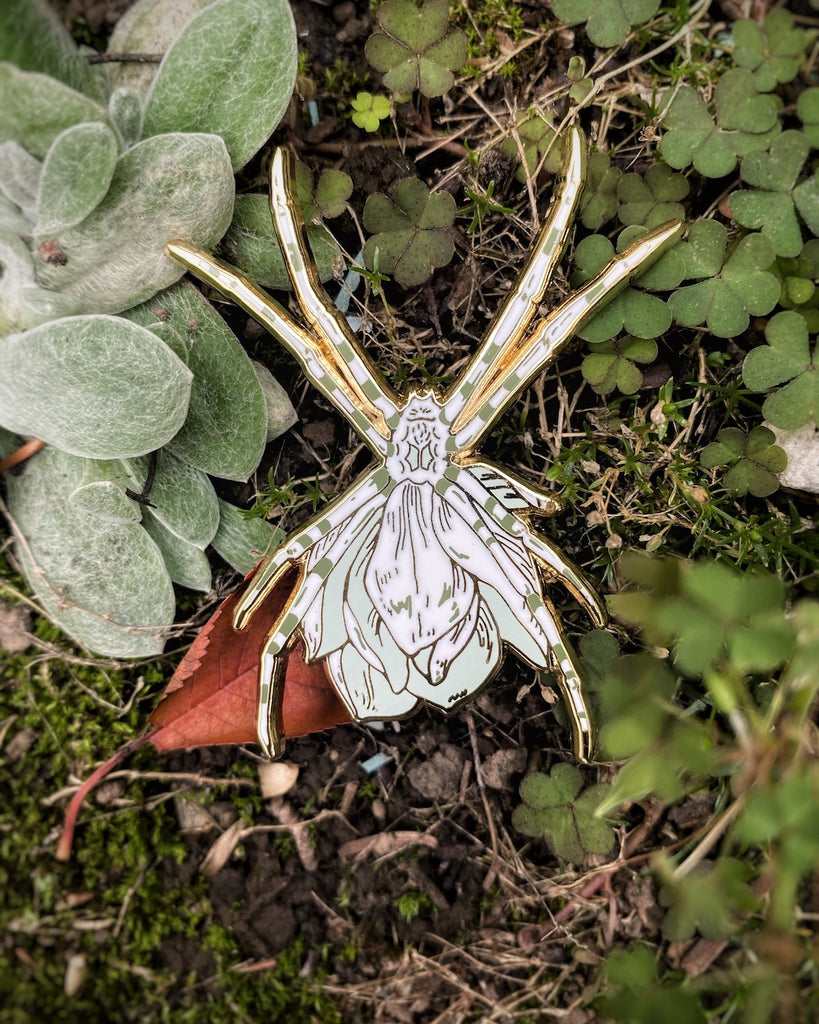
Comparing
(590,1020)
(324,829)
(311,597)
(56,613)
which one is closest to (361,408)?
(311,597)

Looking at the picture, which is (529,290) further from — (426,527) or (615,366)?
(426,527)

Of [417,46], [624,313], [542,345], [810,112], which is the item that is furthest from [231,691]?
[810,112]

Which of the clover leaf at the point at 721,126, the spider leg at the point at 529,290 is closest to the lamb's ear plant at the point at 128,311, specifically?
the spider leg at the point at 529,290

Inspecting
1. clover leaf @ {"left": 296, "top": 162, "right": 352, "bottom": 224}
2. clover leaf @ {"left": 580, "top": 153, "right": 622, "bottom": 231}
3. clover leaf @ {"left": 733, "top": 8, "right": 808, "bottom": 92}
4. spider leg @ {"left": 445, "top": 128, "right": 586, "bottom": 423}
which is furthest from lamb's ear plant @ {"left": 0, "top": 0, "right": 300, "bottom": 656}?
clover leaf @ {"left": 733, "top": 8, "right": 808, "bottom": 92}

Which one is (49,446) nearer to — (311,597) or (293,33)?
(311,597)

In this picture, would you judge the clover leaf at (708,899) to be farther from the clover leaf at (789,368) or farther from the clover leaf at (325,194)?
the clover leaf at (325,194)

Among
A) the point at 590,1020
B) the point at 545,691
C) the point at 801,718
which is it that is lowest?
the point at 590,1020

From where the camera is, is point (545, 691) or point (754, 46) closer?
point (754, 46)
